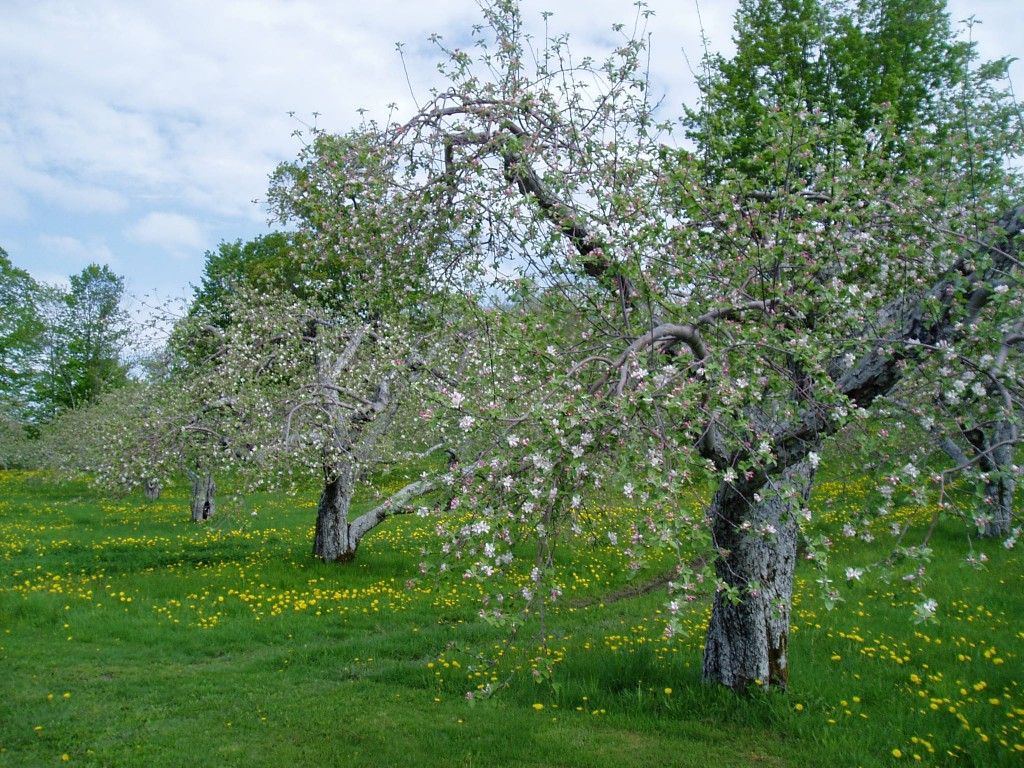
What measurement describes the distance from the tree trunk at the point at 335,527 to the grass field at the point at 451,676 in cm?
56

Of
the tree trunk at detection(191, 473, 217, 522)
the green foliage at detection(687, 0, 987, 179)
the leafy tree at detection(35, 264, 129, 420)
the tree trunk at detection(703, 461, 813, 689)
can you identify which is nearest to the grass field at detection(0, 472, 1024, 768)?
the tree trunk at detection(703, 461, 813, 689)

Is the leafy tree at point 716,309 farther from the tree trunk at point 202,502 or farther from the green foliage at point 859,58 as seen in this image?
the tree trunk at point 202,502

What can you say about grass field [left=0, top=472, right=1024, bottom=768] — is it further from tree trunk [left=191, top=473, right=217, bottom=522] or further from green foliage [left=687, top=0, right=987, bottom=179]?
green foliage [left=687, top=0, right=987, bottom=179]

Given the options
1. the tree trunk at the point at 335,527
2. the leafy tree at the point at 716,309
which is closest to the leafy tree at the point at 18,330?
the tree trunk at the point at 335,527

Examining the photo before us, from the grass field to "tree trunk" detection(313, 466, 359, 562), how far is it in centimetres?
56

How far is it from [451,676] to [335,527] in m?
7.72

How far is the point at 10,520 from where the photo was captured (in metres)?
25.6

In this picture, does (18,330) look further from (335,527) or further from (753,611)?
(753,611)

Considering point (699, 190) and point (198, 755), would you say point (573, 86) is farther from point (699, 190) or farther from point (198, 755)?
point (198, 755)

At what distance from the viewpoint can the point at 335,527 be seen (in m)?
16.5

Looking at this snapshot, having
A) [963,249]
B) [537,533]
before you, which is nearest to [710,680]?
[537,533]

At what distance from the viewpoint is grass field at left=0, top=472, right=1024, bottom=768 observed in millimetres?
7199

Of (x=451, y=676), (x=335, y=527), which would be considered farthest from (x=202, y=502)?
(x=451, y=676)

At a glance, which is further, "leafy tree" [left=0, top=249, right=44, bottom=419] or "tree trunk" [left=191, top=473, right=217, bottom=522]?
"leafy tree" [left=0, top=249, right=44, bottom=419]
